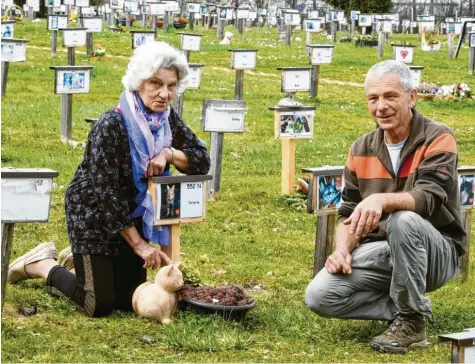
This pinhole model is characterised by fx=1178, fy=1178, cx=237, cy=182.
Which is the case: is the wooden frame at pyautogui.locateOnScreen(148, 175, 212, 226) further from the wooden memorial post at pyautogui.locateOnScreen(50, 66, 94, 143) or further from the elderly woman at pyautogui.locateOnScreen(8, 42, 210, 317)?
the wooden memorial post at pyautogui.locateOnScreen(50, 66, 94, 143)

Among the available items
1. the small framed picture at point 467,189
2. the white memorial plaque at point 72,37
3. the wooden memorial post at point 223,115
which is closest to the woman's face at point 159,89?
the small framed picture at point 467,189

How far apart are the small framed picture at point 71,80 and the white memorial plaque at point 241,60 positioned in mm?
4190

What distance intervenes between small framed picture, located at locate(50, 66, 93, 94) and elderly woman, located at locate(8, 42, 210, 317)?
231 inches

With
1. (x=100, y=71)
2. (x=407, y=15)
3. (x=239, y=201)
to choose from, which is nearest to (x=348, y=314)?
(x=239, y=201)

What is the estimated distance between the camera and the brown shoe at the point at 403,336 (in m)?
5.55

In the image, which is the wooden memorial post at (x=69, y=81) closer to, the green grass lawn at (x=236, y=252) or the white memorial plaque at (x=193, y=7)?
the green grass lawn at (x=236, y=252)

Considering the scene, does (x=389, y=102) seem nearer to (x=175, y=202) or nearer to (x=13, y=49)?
(x=175, y=202)

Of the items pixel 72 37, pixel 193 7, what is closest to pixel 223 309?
pixel 72 37

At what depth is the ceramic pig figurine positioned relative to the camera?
6.00m

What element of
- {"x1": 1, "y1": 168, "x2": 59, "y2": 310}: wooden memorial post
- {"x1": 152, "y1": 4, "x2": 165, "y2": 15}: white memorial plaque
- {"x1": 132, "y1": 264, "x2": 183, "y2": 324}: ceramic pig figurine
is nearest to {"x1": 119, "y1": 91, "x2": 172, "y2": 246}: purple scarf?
{"x1": 132, "y1": 264, "x2": 183, "y2": 324}: ceramic pig figurine

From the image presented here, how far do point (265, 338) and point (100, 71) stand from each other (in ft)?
49.2

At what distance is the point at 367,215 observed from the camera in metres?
5.45

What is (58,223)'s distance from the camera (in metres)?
8.88

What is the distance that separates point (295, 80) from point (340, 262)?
7.89 metres
